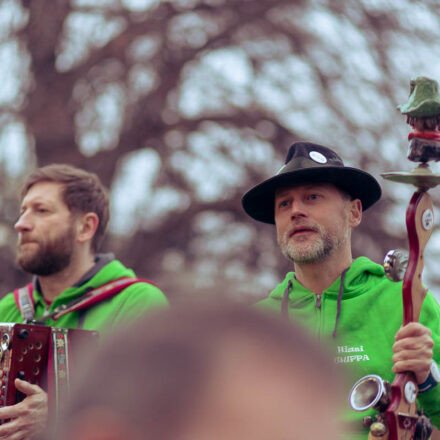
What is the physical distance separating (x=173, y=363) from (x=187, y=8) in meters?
9.95

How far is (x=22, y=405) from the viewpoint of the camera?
3166mm

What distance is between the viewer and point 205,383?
681 millimetres

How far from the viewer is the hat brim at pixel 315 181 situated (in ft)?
10.4

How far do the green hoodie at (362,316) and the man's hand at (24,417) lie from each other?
3.39 ft

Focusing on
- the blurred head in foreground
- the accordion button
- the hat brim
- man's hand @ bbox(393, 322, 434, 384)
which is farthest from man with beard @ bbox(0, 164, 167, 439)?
the blurred head in foreground

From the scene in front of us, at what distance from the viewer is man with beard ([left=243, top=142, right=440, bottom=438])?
9.53ft

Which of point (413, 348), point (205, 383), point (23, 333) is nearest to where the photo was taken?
point (205, 383)

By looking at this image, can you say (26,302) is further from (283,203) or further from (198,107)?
(198,107)

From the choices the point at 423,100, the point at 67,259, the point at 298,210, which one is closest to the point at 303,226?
the point at 298,210

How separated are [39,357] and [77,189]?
1416mm

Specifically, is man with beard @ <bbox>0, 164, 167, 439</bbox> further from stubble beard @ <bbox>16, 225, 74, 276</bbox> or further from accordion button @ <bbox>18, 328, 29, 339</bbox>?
accordion button @ <bbox>18, 328, 29, 339</bbox>

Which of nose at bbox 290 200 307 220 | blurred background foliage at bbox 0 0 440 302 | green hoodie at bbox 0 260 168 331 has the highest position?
blurred background foliage at bbox 0 0 440 302

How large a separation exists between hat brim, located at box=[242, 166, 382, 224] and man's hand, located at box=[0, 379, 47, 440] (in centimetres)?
119

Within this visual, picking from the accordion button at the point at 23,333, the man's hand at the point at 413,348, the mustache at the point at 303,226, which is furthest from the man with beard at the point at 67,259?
the man's hand at the point at 413,348
